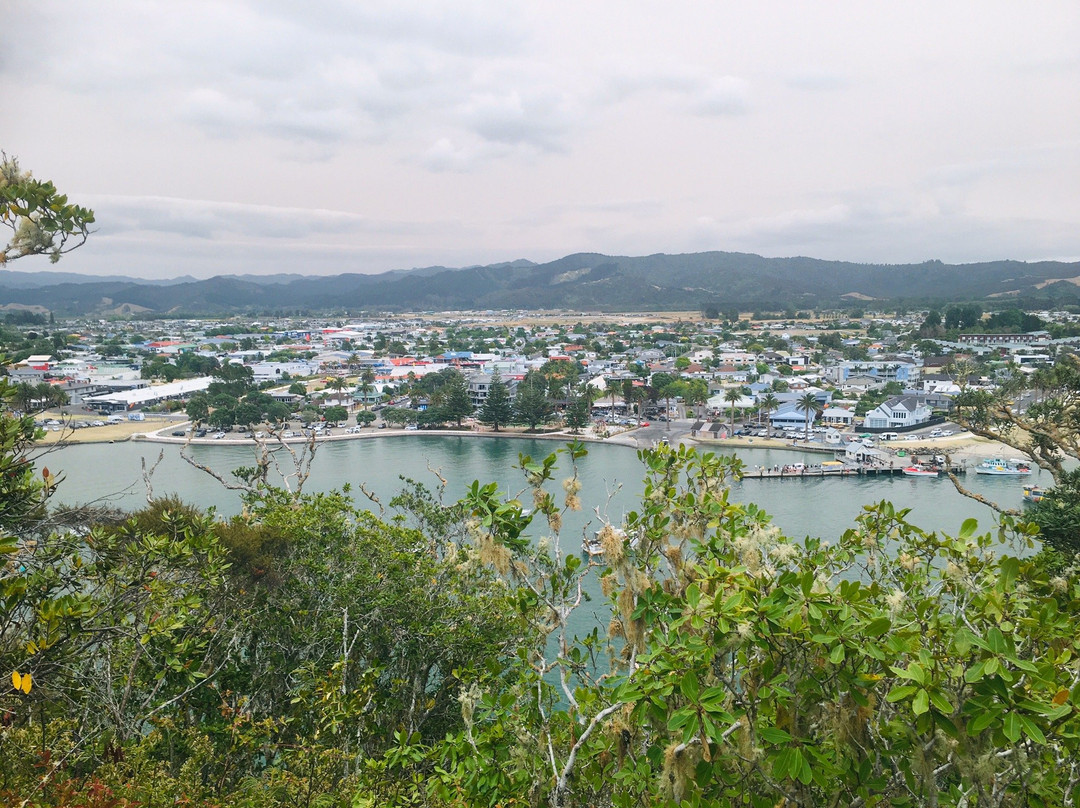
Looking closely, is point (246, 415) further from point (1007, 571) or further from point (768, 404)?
point (1007, 571)

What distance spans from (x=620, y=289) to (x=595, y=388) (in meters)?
78.9

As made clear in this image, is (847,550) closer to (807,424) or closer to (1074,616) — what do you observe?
(1074,616)

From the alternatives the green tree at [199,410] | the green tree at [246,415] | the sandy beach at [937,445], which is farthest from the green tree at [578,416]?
the green tree at [199,410]

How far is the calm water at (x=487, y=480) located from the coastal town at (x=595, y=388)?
930 mm

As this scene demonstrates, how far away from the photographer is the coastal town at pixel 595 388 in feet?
66.3

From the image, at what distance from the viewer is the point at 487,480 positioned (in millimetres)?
14523

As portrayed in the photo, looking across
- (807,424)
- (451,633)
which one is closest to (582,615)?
(451,633)

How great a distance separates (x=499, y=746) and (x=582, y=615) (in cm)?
558

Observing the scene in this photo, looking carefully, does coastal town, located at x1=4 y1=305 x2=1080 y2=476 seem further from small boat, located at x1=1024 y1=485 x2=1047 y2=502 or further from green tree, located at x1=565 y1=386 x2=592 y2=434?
small boat, located at x1=1024 y1=485 x2=1047 y2=502

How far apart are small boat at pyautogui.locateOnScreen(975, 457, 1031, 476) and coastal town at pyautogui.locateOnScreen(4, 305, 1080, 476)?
0.77m

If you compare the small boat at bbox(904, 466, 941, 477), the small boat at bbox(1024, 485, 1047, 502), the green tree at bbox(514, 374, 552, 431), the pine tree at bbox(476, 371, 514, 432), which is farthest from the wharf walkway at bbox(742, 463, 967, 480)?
the pine tree at bbox(476, 371, 514, 432)

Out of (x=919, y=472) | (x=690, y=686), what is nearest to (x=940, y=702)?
(x=690, y=686)

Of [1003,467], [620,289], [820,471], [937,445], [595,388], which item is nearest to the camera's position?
[1003,467]

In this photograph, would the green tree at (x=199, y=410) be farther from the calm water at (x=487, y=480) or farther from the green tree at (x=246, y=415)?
the calm water at (x=487, y=480)
